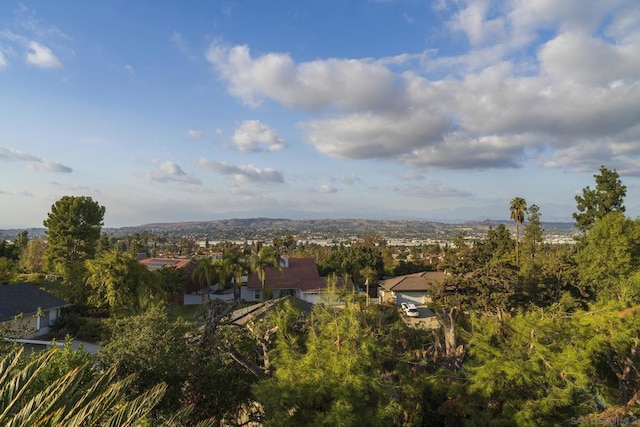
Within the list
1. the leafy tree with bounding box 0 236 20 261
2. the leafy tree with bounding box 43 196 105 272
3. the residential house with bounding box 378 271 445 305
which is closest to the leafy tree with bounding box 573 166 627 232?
the residential house with bounding box 378 271 445 305

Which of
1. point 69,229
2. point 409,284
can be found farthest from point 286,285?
point 69,229

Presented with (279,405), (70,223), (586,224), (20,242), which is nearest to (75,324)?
(70,223)

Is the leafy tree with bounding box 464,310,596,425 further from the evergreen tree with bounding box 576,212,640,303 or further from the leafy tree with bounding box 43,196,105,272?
the leafy tree with bounding box 43,196,105,272

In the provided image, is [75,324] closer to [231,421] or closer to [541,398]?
[231,421]

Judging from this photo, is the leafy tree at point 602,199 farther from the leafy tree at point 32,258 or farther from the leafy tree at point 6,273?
the leafy tree at point 32,258

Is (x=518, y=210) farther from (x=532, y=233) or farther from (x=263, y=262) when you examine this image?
(x=263, y=262)

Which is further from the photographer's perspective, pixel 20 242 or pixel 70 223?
pixel 20 242
